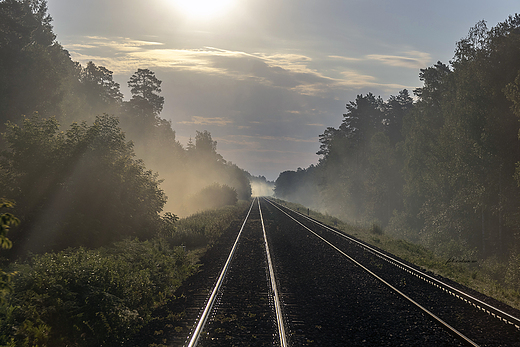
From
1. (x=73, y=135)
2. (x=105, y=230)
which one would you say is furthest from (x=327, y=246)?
(x=73, y=135)

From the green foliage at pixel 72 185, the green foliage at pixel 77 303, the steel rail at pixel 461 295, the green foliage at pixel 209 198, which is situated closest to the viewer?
the green foliage at pixel 77 303

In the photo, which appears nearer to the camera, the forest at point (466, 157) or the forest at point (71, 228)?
the forest at point (71, 228)

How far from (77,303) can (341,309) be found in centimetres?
616

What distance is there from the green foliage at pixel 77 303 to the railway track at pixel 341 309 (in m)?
1.69

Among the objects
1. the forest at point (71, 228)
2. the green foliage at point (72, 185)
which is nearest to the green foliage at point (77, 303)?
the forest at point (71, 228)

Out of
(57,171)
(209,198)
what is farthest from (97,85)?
(57,171)

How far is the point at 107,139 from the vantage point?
14.1m

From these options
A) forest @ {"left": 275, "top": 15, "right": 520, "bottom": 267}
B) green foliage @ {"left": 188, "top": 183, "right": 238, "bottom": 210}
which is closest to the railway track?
forest @ {"left": 275, "top": 15, "right": 520, "bottom": 267}

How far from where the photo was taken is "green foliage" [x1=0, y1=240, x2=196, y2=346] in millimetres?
6051

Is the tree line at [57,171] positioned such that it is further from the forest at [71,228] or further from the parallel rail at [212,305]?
the parallel rail at [212,305]

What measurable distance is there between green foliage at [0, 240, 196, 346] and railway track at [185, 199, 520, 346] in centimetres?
169

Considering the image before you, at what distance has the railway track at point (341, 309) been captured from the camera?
652 cm

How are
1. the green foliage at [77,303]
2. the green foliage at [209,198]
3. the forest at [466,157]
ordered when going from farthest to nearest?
the green foliage at [209,198] → the forest at [466,157] → the green foliage at [77,303]

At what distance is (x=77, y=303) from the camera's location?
6.98 metres
